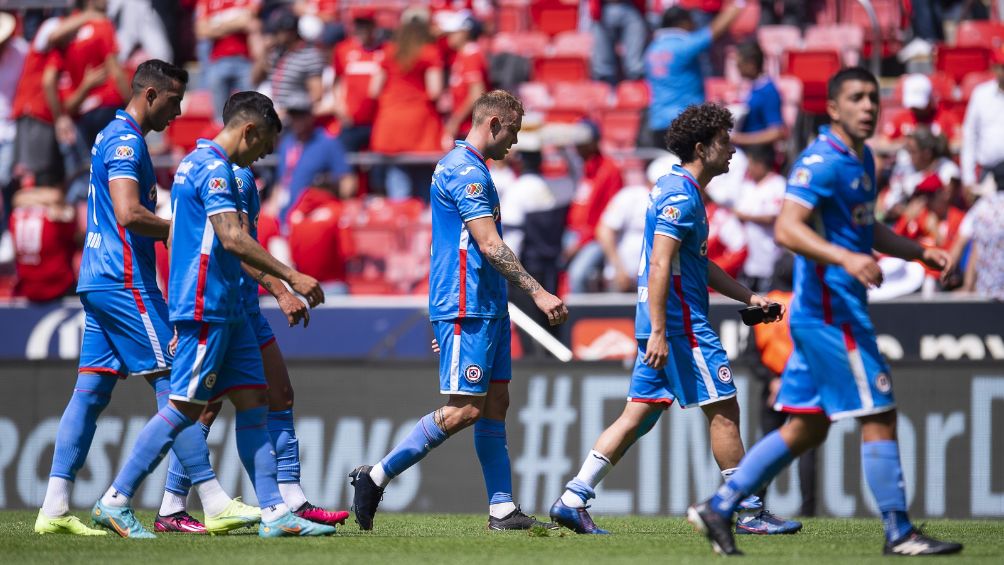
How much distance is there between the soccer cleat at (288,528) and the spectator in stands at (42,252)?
7462 mm

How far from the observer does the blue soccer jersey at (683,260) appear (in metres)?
7.59

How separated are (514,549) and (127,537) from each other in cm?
203

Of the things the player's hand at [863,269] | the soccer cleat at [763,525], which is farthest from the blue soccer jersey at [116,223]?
the player's hand at [863,269]

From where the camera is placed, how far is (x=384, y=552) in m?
6.80

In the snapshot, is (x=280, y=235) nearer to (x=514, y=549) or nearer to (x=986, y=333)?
(x=986, y=333)

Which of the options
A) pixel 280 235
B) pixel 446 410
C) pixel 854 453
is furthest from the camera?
pixel 280 235

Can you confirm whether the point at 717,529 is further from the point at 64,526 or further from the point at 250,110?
the point at 64,526

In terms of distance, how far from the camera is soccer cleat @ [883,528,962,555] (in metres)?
6.32

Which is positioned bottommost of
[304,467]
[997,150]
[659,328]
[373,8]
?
[304,467]

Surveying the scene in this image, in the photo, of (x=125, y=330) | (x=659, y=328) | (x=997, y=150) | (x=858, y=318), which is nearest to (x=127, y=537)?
(x=125, y=330)

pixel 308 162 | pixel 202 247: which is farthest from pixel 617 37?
pixel 202 247

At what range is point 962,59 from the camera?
53.9ft

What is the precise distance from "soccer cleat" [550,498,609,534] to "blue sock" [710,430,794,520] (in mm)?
1527

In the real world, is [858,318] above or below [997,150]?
below
